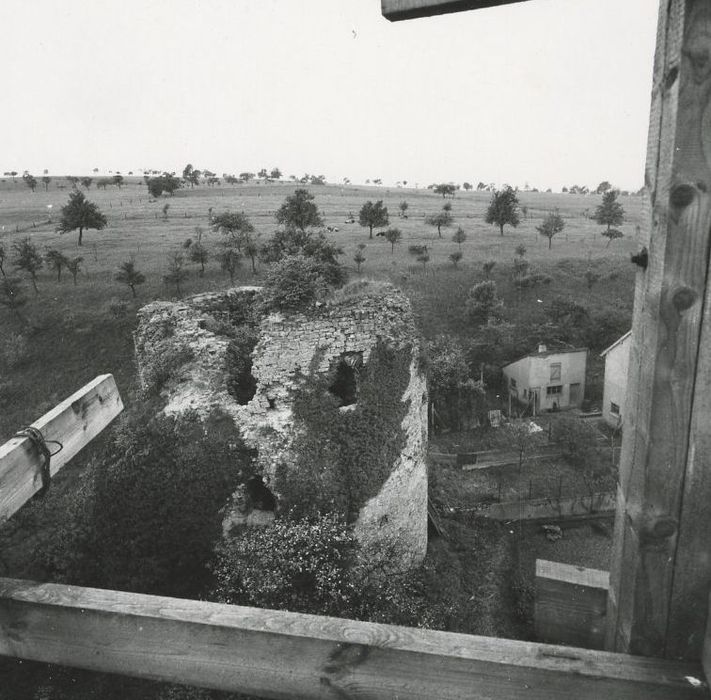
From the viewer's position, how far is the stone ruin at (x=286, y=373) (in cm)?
1399

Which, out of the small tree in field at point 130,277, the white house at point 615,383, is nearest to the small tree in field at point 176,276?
the small tree in field at point 130,277

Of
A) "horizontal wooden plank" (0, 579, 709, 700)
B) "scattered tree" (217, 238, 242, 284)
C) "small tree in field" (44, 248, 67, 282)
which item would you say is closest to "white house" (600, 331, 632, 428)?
"scattered tree" (217, 238, 242, 284)

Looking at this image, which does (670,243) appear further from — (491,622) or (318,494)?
(491,622)

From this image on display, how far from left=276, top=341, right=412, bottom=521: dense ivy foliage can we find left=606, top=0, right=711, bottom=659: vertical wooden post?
40.9ft

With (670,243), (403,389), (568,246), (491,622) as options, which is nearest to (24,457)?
(670,243)

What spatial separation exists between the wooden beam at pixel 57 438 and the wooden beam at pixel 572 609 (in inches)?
105

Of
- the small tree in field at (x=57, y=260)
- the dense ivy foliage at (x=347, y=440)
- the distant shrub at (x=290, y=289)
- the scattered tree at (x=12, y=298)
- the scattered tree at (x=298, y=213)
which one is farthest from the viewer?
the scattered tree at (x=298, y=213)

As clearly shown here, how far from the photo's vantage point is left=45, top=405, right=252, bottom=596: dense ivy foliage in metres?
12.5

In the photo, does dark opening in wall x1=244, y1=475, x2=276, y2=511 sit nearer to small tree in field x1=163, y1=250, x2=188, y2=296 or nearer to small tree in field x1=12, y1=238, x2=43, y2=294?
small tree in field x1=163, y1=250, x2=188, y2=296

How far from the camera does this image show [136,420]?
1352 cm

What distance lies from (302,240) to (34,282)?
75.6 ft

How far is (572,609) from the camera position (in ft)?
6.81

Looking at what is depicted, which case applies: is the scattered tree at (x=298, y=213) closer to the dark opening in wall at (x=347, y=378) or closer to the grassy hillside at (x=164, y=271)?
the grassy hillside at (x=164, y=271)

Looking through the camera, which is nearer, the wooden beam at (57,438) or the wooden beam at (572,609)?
the wooden beam at (572,609)
